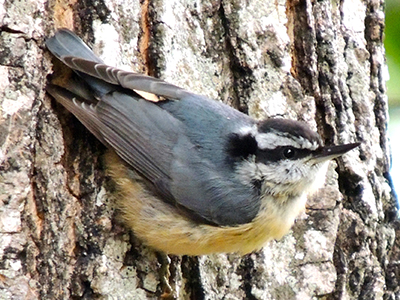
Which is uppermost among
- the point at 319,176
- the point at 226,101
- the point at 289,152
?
the point at 226,101

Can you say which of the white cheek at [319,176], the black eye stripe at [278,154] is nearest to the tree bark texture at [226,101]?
the white cheek at [319,176]

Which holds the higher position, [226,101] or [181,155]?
[226,101]

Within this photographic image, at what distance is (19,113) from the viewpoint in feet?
8.68

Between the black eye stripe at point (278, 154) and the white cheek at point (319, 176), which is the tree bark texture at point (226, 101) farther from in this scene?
the black eye stripe at point (278, 154)

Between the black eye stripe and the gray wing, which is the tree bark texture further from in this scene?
A: the black eye stripe

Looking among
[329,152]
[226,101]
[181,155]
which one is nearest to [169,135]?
[181,155]

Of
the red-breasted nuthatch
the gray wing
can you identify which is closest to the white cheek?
the red-breasted nuthatch

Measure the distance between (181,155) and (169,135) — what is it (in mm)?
107

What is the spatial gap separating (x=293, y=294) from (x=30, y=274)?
1.27m

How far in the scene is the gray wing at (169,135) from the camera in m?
2.98

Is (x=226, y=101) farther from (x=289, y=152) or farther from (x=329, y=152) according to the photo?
(x=329, y=152)

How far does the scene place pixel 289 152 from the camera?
320cm

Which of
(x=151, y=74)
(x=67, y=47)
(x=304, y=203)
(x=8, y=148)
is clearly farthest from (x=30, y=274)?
(x=304, y=203)

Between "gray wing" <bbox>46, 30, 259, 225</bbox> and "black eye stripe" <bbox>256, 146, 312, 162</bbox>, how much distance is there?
20cm
